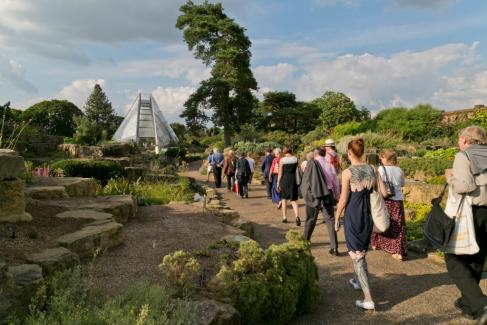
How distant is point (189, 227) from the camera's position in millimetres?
6148

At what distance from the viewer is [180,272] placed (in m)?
3.39

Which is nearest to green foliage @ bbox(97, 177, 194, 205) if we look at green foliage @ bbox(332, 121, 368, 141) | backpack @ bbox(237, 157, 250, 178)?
backpack @ bbox(237, 157, 250, 178)

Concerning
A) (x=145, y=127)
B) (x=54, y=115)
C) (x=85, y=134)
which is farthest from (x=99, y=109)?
(x=85, y=134)

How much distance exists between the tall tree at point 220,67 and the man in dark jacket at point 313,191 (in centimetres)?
2795

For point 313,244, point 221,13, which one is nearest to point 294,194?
point 313,244

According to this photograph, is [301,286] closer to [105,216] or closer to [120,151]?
[105,216]

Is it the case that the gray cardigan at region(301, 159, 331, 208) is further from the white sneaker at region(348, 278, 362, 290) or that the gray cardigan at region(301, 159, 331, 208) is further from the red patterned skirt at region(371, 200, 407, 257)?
the white sneaker at region(348, 278, 362, 290)

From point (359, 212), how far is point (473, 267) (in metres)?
1.11

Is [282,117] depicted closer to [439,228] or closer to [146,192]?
[146,192]

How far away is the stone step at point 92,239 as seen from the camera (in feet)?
13.9

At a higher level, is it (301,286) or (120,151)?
(120,151)

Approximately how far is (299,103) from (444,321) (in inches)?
1689

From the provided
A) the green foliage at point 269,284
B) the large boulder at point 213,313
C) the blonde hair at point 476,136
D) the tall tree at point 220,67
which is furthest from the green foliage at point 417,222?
the tall tree at point 220,67

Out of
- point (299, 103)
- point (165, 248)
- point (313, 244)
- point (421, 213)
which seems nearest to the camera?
point (165, 248)
